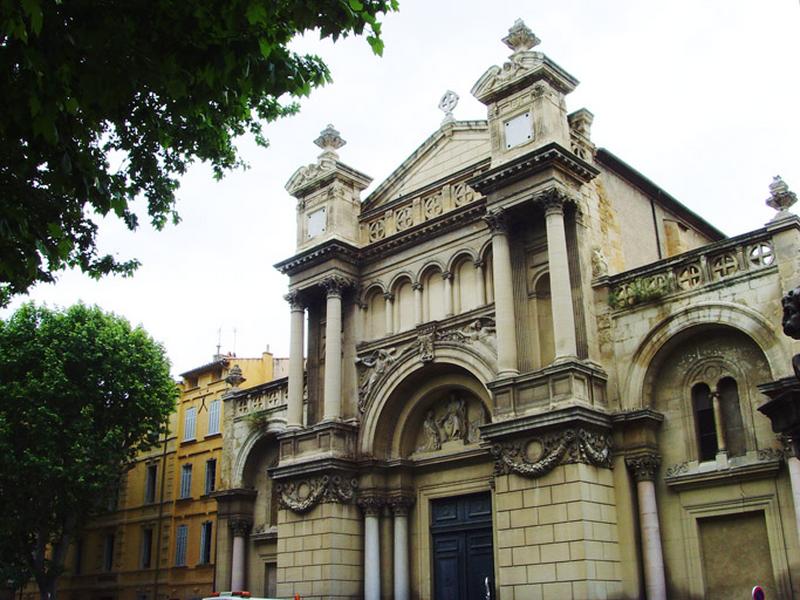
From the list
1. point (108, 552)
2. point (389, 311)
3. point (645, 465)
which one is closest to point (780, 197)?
point (645, 465)

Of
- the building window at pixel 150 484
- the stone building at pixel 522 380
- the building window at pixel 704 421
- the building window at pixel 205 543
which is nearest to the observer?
the stone building at pixel 522 380

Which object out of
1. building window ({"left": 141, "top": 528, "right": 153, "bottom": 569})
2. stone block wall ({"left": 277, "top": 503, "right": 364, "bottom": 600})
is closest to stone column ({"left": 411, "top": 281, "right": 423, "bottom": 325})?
stone block wall ({"left": 277, "top": 503, "right": 364, "bottom": 600})

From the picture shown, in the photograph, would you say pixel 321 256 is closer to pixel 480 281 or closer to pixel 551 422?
pixel 480 281

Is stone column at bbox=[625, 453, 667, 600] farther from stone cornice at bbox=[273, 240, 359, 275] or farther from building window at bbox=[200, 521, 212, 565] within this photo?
building window at bbox=[200, 521, 212, 565]

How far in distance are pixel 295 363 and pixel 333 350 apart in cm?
165

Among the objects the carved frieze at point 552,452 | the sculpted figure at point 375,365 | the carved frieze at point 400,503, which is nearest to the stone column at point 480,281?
the sculpted figure at point 375,365

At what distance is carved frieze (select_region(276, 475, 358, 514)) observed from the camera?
79.9 feet

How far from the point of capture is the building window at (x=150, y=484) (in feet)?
133

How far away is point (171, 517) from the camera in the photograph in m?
38.2

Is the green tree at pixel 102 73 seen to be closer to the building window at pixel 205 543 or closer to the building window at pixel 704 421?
the building window at pixel 704 421

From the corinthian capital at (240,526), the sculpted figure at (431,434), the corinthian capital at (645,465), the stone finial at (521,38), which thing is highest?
the stone finial at (521,38)

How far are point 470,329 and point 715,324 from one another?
6259mm

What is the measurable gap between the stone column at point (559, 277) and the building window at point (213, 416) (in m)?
20.8

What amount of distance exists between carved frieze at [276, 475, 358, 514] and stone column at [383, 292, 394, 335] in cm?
427
